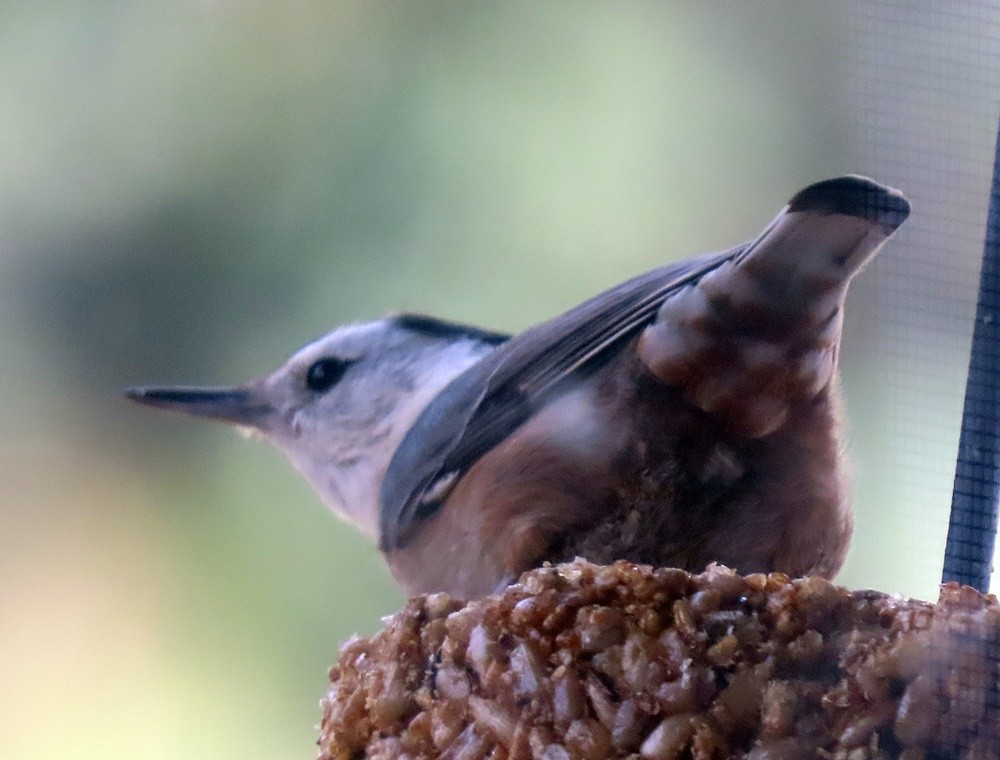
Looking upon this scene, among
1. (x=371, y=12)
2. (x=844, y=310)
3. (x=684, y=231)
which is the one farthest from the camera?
(x=371, y=12)

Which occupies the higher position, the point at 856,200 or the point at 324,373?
the point at 856,200

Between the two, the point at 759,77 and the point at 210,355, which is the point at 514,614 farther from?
the point at 210,355

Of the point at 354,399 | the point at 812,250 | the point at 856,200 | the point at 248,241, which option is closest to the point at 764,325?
the point at 812,250

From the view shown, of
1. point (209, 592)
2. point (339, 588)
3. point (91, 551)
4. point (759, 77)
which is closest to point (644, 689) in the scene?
point (759, 77)

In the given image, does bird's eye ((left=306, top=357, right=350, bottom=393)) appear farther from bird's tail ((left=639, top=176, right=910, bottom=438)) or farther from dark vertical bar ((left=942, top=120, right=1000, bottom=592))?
dark vertical bar ((left=942, top=120, right=1000, bottom=592))

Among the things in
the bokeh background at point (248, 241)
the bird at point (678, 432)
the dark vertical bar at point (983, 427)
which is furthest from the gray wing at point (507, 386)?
the dark vertical bar at point (983, 427)

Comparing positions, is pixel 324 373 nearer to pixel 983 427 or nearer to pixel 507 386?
pixel 507 386

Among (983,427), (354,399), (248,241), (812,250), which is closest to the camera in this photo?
(983,427)
